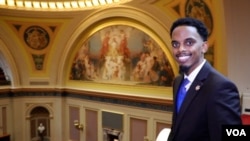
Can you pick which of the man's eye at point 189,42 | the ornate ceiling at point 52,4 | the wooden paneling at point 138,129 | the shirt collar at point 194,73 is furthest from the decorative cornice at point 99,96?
the man's eye at point 189,42

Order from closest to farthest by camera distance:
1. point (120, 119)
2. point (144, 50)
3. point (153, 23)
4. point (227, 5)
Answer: point (227, 5) → point (153, 23) → point (144, 50) → point (120, 119)

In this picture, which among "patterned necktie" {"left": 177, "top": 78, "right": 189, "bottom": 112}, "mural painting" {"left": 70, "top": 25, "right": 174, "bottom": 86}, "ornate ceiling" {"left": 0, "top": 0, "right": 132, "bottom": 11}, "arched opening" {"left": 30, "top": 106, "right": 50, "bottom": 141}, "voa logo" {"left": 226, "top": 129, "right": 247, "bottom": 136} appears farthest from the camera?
"arched opening" {"left": 30, "top": 106, "right": 50, "bottom": 141}

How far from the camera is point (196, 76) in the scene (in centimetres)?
144

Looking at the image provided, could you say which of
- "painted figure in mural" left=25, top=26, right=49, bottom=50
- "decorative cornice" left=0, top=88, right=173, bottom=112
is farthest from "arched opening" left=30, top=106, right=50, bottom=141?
"painted figure in mural" left=25, top=26, right=49, bottom=50

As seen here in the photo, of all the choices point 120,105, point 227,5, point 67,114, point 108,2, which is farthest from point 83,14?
point 227,5

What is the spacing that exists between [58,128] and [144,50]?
4995 mm

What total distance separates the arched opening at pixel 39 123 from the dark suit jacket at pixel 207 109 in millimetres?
9745

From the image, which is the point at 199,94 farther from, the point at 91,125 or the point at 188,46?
the point at 91,125

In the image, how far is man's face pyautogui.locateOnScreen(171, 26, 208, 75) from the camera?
1399mm

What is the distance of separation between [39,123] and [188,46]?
10129mm

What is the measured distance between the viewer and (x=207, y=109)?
4.34ft

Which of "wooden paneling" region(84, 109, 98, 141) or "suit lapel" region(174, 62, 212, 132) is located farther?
"wooden paneling" region(84, 109, 98, 141)

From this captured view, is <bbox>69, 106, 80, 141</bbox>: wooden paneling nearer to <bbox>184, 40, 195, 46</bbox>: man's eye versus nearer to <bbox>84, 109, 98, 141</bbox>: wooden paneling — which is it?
<bbox>84, 109, 98, 141</bbox>: wooden paneling

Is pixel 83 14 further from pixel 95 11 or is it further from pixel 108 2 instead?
pixel 108 2
